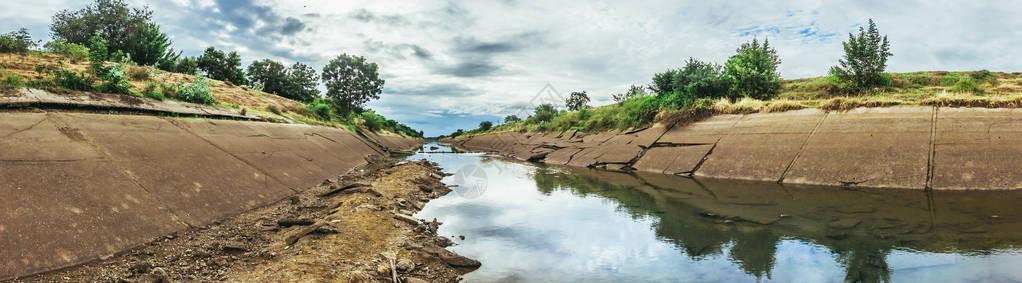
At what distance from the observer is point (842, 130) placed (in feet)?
35.0

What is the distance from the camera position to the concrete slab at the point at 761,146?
10750mm

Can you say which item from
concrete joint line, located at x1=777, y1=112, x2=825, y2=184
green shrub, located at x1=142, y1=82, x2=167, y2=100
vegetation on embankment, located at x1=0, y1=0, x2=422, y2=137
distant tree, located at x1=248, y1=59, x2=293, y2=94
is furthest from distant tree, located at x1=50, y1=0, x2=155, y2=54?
concrete joint line, located at x1=777, y1=112, x2=825, y2=184

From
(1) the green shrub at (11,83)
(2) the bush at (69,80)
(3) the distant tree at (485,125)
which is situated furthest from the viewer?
(3) the distant tree at (485,125)

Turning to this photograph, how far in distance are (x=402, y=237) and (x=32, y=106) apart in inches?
262

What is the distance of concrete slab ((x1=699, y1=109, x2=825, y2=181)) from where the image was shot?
423 inches

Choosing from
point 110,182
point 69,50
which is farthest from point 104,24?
point 110,182

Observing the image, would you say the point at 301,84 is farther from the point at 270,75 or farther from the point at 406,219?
the point at 406,219

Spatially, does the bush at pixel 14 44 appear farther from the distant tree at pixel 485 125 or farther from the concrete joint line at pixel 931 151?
the distant tree at pixel 485 125

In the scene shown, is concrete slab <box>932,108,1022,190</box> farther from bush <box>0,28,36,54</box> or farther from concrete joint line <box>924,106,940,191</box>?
bush <box>0,28,36,54</box>

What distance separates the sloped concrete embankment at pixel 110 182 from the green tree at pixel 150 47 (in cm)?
2330

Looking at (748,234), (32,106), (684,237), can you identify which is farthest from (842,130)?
(32,106)

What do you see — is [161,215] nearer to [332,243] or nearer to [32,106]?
[332,243]

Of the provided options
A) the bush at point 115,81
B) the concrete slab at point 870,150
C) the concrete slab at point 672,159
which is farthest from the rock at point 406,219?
→ the concrete slab at point 672,159

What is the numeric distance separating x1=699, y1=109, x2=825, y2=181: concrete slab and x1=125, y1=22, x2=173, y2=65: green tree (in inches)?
1284
